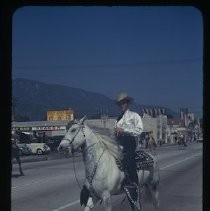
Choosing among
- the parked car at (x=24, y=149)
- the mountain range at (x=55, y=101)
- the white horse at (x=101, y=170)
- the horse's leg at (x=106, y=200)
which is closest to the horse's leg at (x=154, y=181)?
the white horse at (x=101, y=170)

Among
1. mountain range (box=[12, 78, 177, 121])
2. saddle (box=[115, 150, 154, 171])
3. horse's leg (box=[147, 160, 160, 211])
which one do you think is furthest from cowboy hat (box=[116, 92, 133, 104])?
horse's leg (box=[147, 160, 160, 211])

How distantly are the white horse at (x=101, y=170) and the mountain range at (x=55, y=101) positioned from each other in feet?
0.30

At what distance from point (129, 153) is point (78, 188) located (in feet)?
1.01

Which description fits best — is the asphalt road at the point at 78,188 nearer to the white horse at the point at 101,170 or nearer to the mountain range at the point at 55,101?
the white horse at the point at 101,170

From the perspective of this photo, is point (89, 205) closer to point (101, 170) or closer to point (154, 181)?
point (101, 170)

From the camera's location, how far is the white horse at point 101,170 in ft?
10.4

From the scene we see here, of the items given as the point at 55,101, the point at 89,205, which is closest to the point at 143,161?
the point at 89,205

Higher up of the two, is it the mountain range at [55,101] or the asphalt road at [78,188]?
the mountain range at [55,101]

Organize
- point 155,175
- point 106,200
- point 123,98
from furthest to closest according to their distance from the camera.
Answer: point 155,175, point 106,200, point 123,98

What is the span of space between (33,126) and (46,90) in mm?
208

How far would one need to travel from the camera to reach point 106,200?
3209 mm
